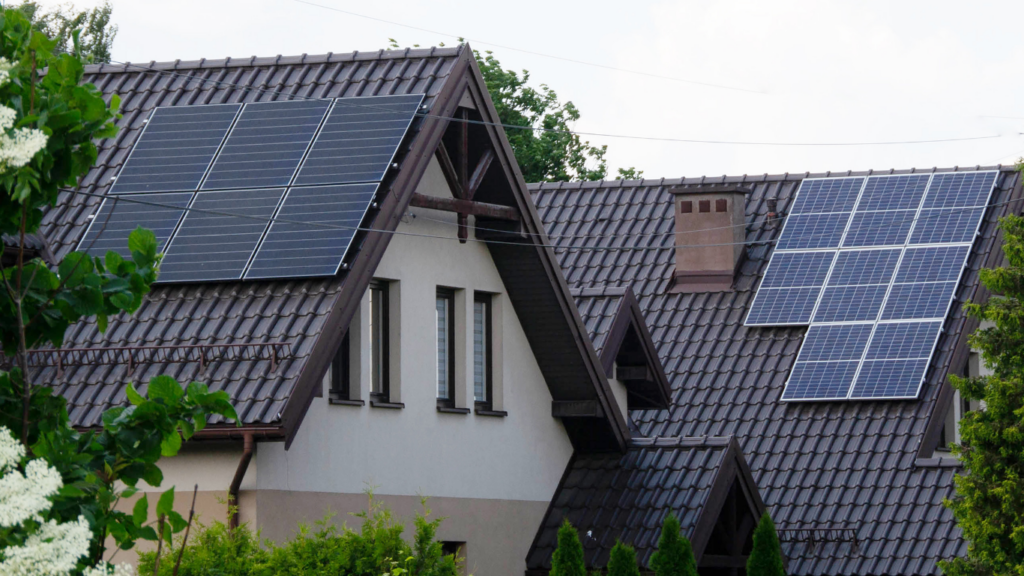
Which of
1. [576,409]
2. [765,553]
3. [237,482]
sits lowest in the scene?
[237,482]

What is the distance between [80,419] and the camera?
1438cm

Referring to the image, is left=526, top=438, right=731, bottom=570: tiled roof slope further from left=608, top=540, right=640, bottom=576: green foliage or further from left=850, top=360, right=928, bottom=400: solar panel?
left=850, top=360, right=928, bottom=400: solar panel

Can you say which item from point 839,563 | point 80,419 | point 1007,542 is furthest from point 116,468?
point 839,563

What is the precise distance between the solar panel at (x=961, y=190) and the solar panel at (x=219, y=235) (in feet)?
40.2

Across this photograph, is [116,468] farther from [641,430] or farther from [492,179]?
[641,430]

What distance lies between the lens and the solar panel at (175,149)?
16656mm

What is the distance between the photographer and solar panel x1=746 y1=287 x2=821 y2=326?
24.1 metres

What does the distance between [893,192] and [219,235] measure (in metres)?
13.0

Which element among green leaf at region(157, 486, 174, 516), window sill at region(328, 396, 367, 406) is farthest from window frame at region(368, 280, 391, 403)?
green leaf at region(157, 486, 174, 516)

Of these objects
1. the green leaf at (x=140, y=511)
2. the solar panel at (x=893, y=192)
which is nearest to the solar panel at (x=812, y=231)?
the solar panel at (x=893, y=192)

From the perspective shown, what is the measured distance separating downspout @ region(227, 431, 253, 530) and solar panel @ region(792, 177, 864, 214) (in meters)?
13.8

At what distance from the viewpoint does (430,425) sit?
17.4 meters

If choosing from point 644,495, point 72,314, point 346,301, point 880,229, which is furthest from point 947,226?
point 72,314

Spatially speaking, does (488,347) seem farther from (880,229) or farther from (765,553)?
(880,229)
